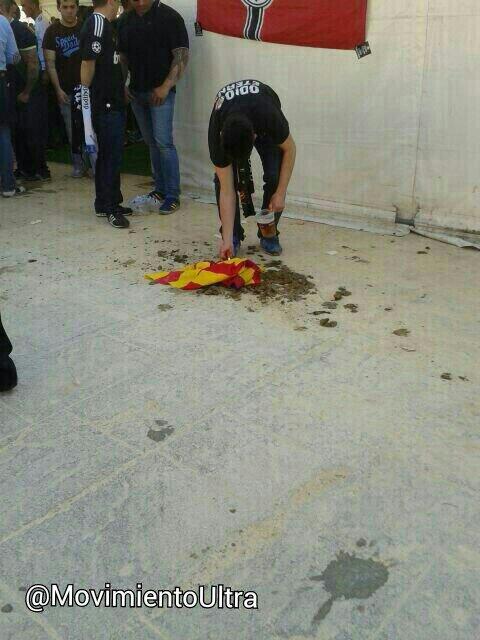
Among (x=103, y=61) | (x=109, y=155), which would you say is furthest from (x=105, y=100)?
(x=109, y=155)

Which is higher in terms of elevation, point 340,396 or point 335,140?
point 335,140

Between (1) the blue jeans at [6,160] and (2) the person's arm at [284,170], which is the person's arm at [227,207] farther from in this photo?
(1) the blue jeans at [6,160]

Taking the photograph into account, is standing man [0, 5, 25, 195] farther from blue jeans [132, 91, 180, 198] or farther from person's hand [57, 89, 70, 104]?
blue jeans [132, 91, 180, 198]

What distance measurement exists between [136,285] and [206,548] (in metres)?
2.29

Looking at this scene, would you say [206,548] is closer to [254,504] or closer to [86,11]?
[254,504]

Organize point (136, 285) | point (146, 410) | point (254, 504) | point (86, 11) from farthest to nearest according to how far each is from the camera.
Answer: point (86, 11), point (136, 285), point (146, 410), point (254, 504)

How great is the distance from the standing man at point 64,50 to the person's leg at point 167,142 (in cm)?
133

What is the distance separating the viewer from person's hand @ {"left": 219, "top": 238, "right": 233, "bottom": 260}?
4133mm

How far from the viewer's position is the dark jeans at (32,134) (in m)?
6.77

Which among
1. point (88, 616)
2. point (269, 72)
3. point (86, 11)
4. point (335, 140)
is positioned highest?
point (86, 11)

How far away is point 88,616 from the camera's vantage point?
5.80 feet

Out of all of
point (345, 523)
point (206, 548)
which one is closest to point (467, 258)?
point (345, 523)

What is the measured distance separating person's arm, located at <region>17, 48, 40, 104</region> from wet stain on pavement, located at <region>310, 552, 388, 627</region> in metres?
5.90

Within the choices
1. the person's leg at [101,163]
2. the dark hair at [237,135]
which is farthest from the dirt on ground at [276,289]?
the person's leg at [101,163]
